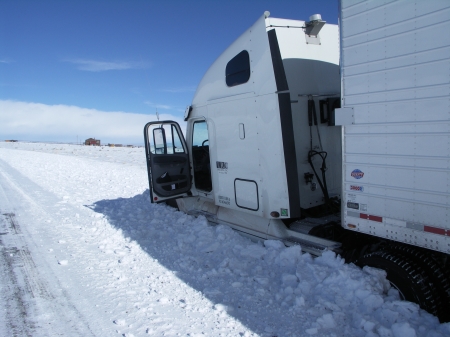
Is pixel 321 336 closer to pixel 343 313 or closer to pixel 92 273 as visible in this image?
pixel 343 313

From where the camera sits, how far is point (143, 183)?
→ 1223 cm

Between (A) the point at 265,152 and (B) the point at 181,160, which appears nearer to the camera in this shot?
(A) the point at 265,152

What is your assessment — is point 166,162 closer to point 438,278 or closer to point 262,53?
point 262,53

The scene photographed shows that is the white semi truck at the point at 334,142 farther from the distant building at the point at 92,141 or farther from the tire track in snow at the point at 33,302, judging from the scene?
the distant building at the point at 92,141

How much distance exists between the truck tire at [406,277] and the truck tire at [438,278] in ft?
0.20

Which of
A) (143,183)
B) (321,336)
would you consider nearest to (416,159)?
(321,336)

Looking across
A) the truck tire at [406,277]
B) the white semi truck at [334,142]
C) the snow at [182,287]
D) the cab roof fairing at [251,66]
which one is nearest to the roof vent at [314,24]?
the white semi truck at [334,142]

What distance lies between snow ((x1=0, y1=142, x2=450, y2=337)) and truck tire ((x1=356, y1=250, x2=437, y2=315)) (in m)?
0.09

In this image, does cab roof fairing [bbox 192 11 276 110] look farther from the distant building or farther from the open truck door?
the distant building

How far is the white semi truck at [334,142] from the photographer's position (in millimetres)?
3115

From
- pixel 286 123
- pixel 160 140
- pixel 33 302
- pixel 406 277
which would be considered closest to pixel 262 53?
pixel 286 123

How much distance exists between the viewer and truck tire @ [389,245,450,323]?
3328 mm

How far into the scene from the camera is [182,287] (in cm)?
413

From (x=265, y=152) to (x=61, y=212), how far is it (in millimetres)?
5703
